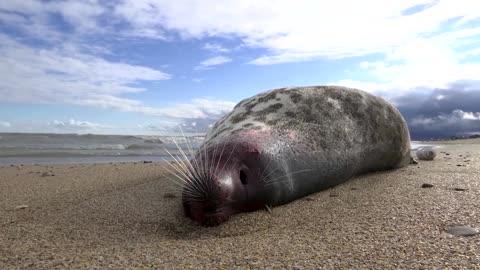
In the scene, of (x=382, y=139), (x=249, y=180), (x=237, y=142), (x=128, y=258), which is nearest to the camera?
(x=128, y=258)

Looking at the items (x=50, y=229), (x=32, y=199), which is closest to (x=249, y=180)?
(x=50, y=229)

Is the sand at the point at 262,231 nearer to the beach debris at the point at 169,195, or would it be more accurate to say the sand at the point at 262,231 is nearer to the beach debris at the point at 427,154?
the beach debris at the point at 169,195

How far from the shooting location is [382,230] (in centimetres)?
303

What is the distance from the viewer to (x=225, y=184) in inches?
137

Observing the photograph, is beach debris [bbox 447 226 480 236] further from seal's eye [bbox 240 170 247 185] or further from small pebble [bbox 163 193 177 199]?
small pebble [bbox 163 193 177 199]

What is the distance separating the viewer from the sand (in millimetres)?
2545

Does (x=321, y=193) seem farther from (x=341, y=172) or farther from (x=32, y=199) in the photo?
(x=32, y=199)

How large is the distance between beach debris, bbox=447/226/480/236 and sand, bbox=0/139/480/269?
5 cm

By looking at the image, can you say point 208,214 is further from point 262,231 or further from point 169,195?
point 169,195

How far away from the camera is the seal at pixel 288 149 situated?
3516 millimetres

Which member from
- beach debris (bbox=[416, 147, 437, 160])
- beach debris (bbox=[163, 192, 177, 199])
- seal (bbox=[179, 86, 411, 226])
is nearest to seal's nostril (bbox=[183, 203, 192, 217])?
seal (bbox=[179, 86, 411, 226])

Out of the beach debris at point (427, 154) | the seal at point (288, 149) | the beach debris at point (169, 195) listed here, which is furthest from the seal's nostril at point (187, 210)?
the beach debris at point (427, 154)

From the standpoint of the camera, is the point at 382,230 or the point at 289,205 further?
the point at 289,205

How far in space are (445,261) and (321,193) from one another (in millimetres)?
2228
